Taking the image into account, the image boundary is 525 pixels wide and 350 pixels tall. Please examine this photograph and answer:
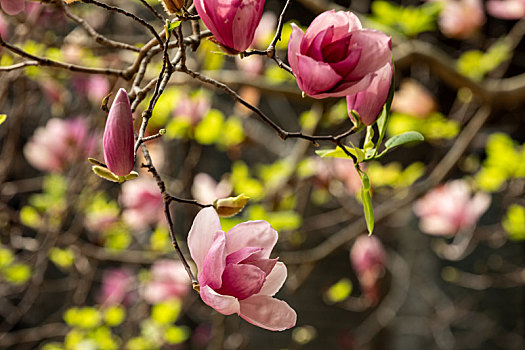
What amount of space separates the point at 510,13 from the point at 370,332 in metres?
1.37

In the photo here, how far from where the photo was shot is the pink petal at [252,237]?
1.02ft

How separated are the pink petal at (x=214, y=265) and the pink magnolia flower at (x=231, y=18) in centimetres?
12

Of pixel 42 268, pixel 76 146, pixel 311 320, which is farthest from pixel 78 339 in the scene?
pixel 311 320

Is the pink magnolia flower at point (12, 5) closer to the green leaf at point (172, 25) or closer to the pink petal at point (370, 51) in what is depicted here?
→ the green leaf at point (172, 25)

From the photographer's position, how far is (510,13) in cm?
121

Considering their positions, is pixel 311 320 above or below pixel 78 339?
below

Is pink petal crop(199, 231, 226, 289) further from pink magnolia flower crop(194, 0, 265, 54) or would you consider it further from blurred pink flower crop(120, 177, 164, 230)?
blurred pink flower crop(120, 177, 164, 230)

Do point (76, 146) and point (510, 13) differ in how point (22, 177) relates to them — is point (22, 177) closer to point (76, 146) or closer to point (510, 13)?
point (76, 146)

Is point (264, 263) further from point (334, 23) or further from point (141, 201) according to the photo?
point (141, 201)

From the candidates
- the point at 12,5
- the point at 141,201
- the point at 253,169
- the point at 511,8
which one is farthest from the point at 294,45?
the point at 253,169

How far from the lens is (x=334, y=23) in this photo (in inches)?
11.9

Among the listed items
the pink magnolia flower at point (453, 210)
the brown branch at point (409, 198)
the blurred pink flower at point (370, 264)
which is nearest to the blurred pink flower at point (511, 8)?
the brown branch at point (409, 198)

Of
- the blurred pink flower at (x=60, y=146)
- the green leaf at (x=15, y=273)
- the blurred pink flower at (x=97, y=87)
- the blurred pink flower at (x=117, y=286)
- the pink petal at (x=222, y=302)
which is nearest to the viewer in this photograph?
the pink petal at (x=222, y=302)

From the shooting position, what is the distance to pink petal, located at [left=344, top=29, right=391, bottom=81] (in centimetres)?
30
